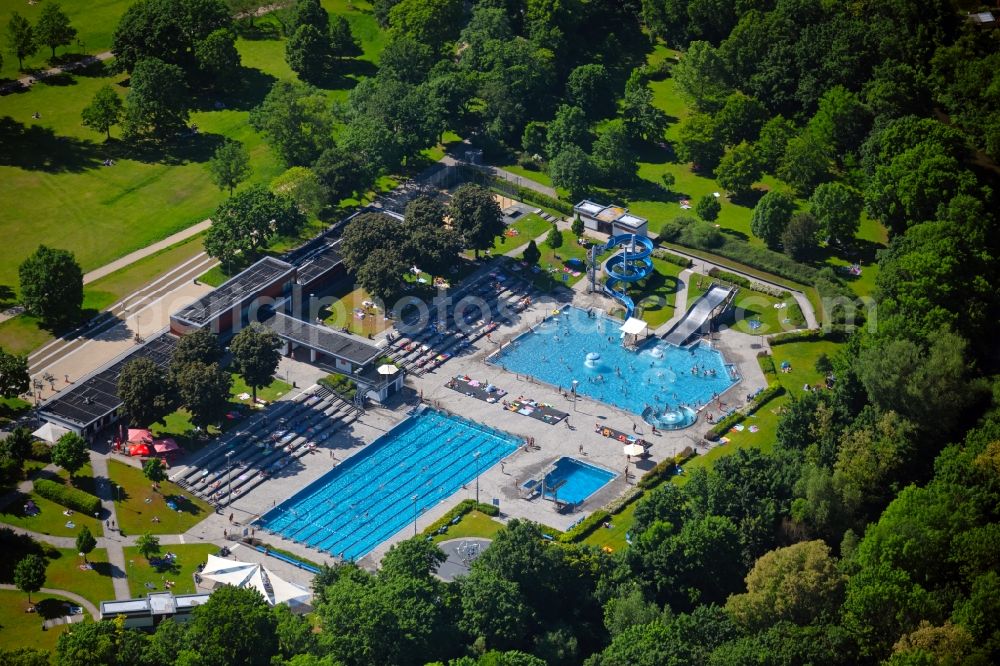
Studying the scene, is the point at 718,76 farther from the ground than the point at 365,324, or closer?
farther from the ground

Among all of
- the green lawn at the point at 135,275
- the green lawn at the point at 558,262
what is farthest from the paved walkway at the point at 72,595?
the green lawn at the point at 558,262

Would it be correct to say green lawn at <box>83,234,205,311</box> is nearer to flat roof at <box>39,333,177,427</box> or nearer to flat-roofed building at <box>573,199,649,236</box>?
flat roof at <box>39,333,177,427</box>

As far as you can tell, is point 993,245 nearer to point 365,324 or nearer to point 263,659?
point 365,324

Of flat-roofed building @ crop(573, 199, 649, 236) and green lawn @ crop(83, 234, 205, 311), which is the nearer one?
green lawn @ crop(83, 234, 205, 311)

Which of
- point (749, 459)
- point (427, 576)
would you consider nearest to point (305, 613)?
point (427, 576)

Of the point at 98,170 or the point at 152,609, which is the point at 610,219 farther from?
the point at 152,609

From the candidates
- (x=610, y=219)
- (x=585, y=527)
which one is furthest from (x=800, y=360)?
(x=585, y=527)

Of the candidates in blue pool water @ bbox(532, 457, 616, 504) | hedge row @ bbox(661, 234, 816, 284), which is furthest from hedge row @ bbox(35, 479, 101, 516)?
hedge row @ bbox(661, 234, 816, 284)
